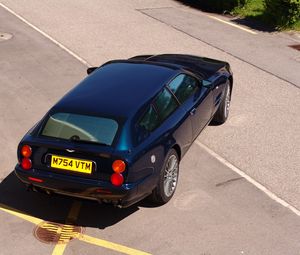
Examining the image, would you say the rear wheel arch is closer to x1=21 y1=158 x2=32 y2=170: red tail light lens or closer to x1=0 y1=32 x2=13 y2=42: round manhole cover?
x1=21 y1=158 x2=32 y2=170: red tail light lens

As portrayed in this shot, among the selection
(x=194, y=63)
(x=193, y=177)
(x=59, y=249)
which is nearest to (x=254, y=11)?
(x=194, y=63)

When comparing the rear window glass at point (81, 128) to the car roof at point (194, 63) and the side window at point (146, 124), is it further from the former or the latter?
the car roof at point (194, 63)

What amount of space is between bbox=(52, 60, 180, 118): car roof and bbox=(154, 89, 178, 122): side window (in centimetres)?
10

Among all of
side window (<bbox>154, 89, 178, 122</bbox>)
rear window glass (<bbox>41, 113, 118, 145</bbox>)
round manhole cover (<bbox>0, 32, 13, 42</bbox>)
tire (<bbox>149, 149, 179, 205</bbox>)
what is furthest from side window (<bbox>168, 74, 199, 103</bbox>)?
round manhole cover (<bbox>0, 32, 13, 42</bbox>)

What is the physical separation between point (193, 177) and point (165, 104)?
125cm

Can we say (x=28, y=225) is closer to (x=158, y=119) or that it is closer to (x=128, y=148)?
(x=128, y=148)

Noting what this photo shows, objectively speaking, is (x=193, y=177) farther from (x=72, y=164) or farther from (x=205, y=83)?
(x=72, y=164)

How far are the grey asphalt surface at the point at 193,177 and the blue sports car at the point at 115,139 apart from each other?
1.49 feet

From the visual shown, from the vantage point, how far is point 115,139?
5.88m

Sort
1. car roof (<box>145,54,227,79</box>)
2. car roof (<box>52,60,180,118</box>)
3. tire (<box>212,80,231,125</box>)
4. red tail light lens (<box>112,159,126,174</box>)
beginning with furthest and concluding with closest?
tire (<box>212,80,231,125</box>)
car roof (<box>145,54,227,79</box>)
car roof (<box>52,60,180,118</box>)
red tail light lens (<box>112,159,126,174</box>)

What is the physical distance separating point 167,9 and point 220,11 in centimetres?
175

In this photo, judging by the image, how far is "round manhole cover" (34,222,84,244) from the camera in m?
6.04

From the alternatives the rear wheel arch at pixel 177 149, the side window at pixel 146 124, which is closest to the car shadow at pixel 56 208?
the rear wheel arch at pixel 177 149

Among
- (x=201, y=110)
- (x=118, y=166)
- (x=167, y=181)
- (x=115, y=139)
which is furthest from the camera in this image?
(x=201, y=110)
